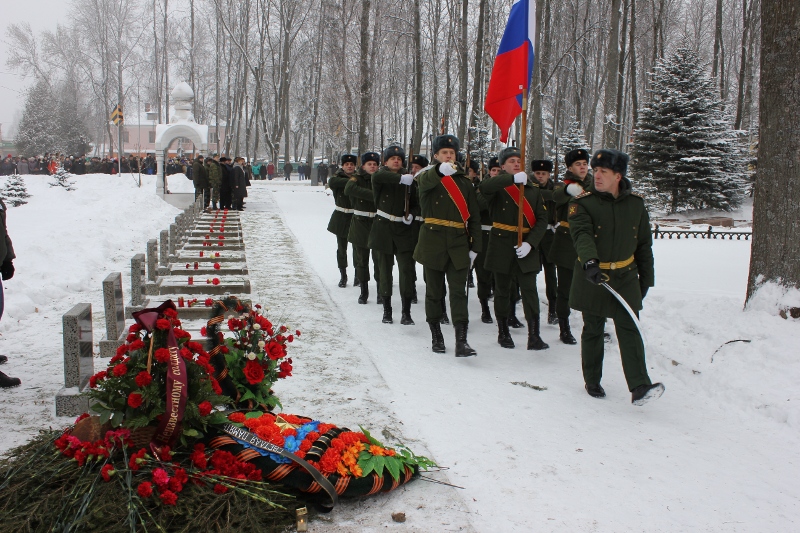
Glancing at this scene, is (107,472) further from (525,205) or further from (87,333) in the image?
(525,205)

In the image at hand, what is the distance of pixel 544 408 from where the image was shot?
16.5 ft

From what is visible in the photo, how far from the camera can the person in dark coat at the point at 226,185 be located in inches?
823

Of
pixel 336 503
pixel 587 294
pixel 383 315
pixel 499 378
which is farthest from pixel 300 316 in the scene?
pixel 336 503

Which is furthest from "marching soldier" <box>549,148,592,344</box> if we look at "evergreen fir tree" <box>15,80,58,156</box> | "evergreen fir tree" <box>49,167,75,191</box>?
"evergreen fir tree" <box>15,80,58,156</box>

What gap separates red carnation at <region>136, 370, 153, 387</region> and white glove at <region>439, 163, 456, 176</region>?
367cm

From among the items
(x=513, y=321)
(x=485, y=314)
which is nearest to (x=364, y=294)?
(x=485, y=314)

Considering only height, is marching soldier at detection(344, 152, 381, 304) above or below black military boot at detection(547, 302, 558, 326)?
above

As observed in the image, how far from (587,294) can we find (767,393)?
4.81ft

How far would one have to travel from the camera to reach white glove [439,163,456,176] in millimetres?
6219

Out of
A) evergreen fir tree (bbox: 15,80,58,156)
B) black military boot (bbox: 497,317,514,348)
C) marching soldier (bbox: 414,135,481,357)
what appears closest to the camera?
marching soldier (bbox: 414,135,481,357)

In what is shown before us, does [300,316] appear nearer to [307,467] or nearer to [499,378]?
[499,378]

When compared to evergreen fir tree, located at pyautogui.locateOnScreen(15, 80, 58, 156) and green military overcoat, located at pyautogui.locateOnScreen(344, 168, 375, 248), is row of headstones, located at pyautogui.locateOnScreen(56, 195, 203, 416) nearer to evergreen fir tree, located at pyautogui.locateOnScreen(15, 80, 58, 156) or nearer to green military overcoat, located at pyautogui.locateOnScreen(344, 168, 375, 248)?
green military overcoat, located at pyautogui.locateOnScreen(344, 168, 375, 248)

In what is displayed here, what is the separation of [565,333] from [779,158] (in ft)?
8.41

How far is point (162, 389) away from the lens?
3334 mm
